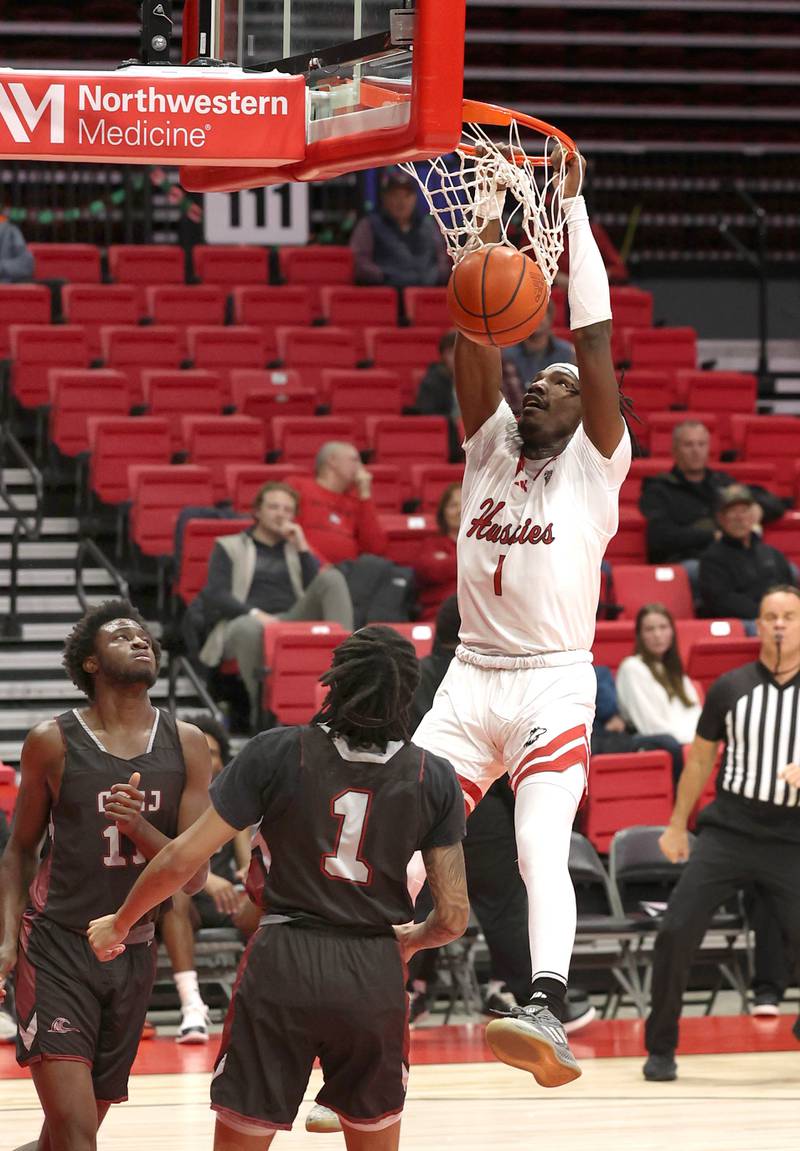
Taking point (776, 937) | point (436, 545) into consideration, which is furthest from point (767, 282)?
point (776, 937)

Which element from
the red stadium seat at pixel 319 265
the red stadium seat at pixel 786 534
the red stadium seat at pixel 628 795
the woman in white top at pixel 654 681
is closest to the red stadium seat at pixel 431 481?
the red stadium seat at pixel 786 534

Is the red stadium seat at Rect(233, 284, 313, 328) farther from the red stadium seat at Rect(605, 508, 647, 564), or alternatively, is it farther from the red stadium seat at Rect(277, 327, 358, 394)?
the red stadium seat at Rect(605, 508, 647, 564)

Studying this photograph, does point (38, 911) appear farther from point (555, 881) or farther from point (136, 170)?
point (136, 170)

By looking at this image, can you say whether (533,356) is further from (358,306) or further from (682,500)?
(358,306)

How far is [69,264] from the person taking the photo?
13234 millimetres

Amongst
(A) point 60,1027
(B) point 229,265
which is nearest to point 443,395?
(B) point 229,265

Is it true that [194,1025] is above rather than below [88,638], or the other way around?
below

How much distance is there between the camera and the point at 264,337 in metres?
12.7

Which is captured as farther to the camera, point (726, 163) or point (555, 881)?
point (726, 163)

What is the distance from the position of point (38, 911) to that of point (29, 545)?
6.32m

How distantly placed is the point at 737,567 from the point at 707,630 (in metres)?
0.56

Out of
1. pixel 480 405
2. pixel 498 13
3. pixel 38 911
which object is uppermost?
pixel 498 13

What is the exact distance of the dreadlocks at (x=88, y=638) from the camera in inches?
199

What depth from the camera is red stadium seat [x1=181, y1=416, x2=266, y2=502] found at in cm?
1113
